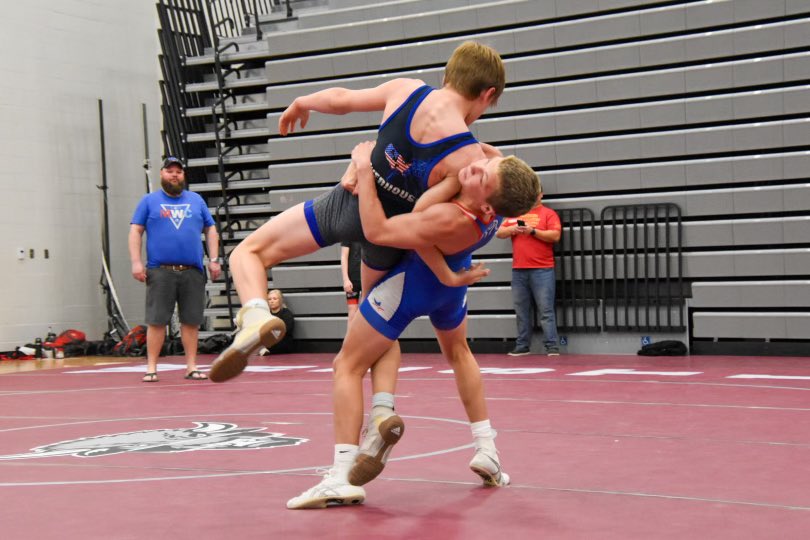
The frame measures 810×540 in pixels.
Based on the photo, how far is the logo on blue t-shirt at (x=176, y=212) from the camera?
26.1ft

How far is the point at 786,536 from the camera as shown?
104 inches

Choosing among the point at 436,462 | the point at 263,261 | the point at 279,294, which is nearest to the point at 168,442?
the point at 436,462

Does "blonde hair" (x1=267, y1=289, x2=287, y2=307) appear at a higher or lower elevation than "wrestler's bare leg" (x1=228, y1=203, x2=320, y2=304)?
lower

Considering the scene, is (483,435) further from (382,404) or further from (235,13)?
(235,13)

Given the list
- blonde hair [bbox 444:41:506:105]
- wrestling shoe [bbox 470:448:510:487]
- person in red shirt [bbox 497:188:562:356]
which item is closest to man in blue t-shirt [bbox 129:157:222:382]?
person in red shirt [bbox 497:188:562:356]

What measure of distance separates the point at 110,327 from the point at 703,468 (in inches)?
408

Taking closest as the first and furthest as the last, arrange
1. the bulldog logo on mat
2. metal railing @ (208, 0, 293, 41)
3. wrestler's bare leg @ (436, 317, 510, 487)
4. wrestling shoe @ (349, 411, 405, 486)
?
wrestling shoe @ (349, 411, 405, 486) < wrestler's bare leg @ (436, 317, 510, 487) < the bulldog logo on mat < metal railing @ (208, 0, 293, 41)

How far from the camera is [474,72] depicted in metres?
3.30

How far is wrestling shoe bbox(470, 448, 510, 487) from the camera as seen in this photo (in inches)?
132

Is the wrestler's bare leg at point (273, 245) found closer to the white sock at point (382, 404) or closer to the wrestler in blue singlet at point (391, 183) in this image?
the wrestler in blue singlet at point (391, 183)

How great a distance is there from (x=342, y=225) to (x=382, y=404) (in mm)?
620

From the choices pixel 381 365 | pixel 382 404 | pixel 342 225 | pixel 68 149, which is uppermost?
pixel 68 149

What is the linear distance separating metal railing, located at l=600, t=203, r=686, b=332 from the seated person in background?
327cm

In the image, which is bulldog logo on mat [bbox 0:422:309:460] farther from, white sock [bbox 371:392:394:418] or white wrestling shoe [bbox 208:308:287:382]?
white wrestling shoe [bbox 208:308:287:382]
